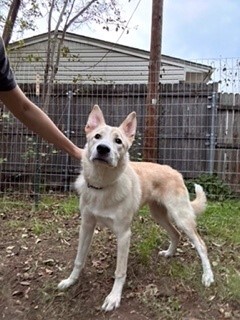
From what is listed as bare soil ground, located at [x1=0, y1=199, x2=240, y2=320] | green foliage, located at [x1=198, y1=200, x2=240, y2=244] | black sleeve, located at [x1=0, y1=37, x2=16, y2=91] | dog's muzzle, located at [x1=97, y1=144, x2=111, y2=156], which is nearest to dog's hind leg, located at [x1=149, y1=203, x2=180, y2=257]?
bare soil ground, located at [x1=0, y1=199, x2=240, y2=320]

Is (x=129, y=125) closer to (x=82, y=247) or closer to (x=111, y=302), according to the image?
(x=82, y=247)

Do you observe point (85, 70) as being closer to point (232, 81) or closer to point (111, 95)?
point (111, 95)

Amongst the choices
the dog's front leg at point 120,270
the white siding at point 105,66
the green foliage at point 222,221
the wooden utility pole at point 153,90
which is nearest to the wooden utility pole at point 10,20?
the wooden utility pole at point 153,90

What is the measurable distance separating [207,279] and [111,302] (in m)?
0.75

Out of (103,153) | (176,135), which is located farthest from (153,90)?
(103,153)

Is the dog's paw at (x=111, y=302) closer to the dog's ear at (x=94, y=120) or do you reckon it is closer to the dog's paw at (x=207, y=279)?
the dog's paw at (x=207, y=279)

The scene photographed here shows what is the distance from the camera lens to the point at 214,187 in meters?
6.21

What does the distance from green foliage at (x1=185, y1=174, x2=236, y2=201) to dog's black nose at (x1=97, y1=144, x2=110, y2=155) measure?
3468 mm

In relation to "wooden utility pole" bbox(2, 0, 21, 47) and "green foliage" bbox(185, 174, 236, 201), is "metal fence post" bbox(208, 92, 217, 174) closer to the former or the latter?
"green foliage" bbox(185, 174, 236, 201)

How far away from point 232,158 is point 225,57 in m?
1.55

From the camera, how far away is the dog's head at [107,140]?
2.73 metres

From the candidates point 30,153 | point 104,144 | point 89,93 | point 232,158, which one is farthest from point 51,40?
point 104,144

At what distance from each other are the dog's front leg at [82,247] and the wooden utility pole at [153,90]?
3.27 meters

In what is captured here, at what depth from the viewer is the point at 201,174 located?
6.50 meters
